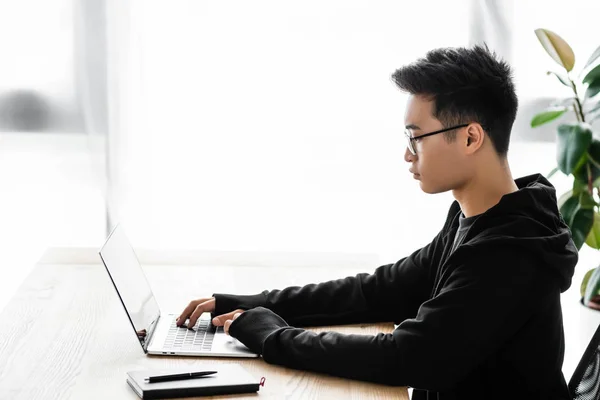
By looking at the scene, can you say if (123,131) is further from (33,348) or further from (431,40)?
(33,348)

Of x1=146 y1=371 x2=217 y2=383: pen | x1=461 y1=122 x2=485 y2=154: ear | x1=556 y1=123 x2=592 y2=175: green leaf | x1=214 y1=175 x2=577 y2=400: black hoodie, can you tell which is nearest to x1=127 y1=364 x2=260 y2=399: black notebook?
x1=146 y1=371 x2=217 y2=383: pen

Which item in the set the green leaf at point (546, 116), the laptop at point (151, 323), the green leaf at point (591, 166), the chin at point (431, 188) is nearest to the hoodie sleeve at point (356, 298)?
the laptop at point (151, 323)

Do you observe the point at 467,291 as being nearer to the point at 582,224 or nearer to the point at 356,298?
→ the point at 356,298

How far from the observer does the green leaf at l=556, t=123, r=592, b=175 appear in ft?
8.94

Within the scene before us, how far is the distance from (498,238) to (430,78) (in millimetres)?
361

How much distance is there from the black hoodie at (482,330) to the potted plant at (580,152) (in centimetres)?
106

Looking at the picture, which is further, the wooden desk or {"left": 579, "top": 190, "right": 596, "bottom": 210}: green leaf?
{"left": 579, "top": 190, "right": 596, "bottom": 210}: green leaf

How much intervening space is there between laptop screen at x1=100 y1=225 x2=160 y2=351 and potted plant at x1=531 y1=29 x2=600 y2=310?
4.79 ft

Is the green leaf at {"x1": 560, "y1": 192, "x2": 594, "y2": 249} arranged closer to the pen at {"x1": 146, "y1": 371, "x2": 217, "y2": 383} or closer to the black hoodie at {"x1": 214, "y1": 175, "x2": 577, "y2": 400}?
the black hoodie at {"x1": 214, "y1": 175, "x2": 577, "y2": 400}

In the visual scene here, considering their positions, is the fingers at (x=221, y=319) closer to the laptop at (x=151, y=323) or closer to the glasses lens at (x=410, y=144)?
the laptop at (x=151, y=323)

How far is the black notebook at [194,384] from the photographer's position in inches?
57.1

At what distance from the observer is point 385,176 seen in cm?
332

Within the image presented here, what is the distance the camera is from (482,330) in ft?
4.97

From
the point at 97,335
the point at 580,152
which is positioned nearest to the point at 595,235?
the point at 580,152
